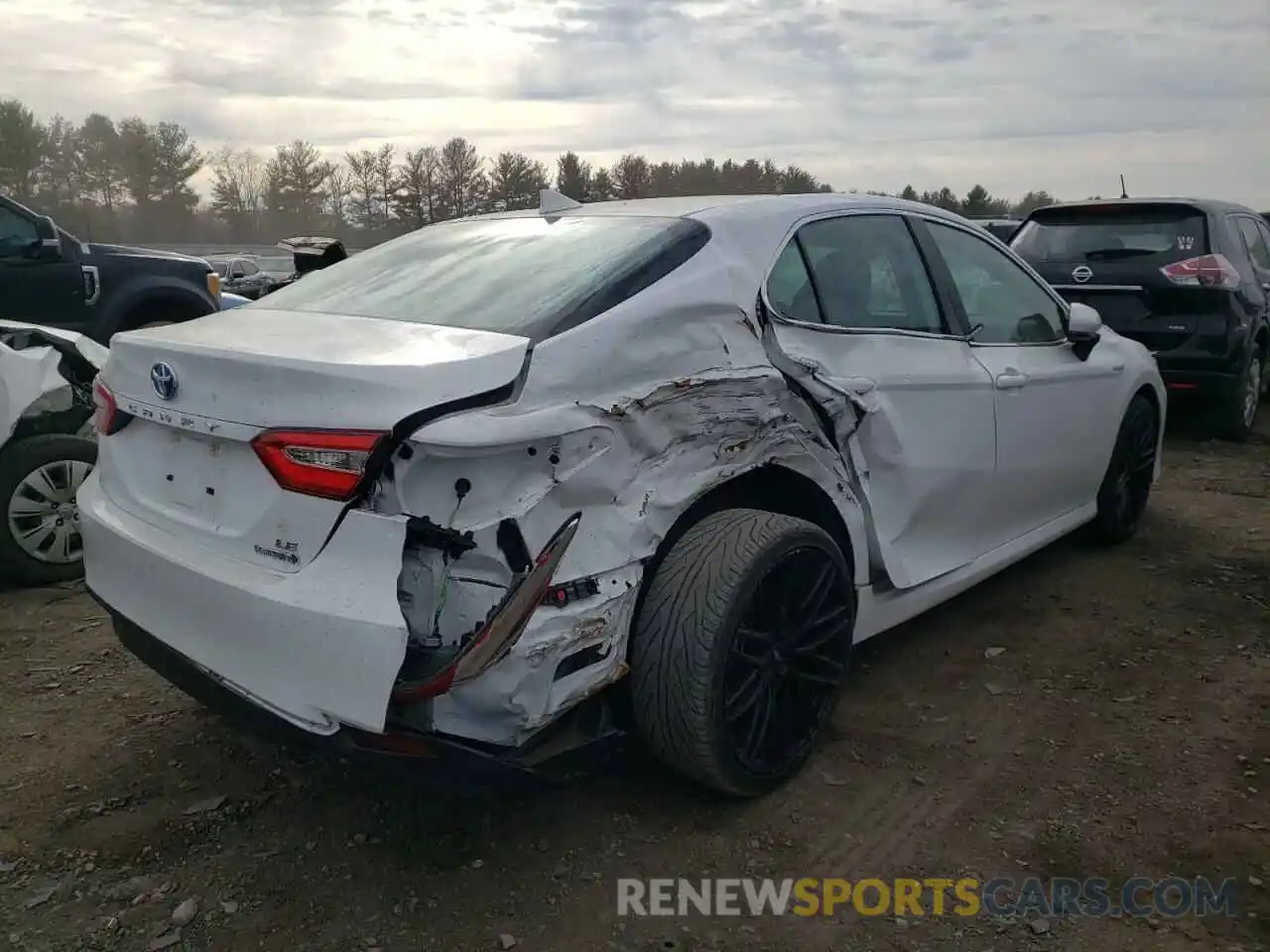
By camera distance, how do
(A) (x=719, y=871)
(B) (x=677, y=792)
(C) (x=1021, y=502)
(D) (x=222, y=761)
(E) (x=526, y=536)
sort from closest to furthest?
(E) (x=526, y=536) < (A) (x=719, y=871) < (B) (x=677, y=792) < (D) (x=222, y=761) < (C) (x=1021, y=502)

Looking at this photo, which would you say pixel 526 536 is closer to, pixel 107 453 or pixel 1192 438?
pixel 107 453

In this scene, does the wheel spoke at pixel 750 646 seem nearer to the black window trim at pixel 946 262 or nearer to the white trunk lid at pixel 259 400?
the white trunk lid at pixel 259 400

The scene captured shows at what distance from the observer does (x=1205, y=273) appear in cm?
667

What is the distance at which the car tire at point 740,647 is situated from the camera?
2438 mm

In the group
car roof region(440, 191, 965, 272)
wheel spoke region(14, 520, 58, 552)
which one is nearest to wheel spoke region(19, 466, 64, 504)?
wheel spoke region(14, 520, 58, 552)

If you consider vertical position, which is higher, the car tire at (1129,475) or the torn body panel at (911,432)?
the torn body panel at (911,432)

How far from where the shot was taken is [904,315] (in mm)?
3324

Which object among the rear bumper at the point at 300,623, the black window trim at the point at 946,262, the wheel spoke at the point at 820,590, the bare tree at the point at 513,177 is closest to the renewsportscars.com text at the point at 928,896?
the wheel spoke at the point at 820,590

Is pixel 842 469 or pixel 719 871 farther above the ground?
pixel 842 469

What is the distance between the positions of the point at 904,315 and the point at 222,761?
251 centimetres

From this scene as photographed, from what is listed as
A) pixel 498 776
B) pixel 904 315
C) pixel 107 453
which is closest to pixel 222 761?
pixel 107 453

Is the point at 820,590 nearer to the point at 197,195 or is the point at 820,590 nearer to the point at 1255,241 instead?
the point at 1255,241

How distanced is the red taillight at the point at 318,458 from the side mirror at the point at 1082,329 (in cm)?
310

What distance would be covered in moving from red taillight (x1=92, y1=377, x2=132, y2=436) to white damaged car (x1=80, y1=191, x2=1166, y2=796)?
1 cm
